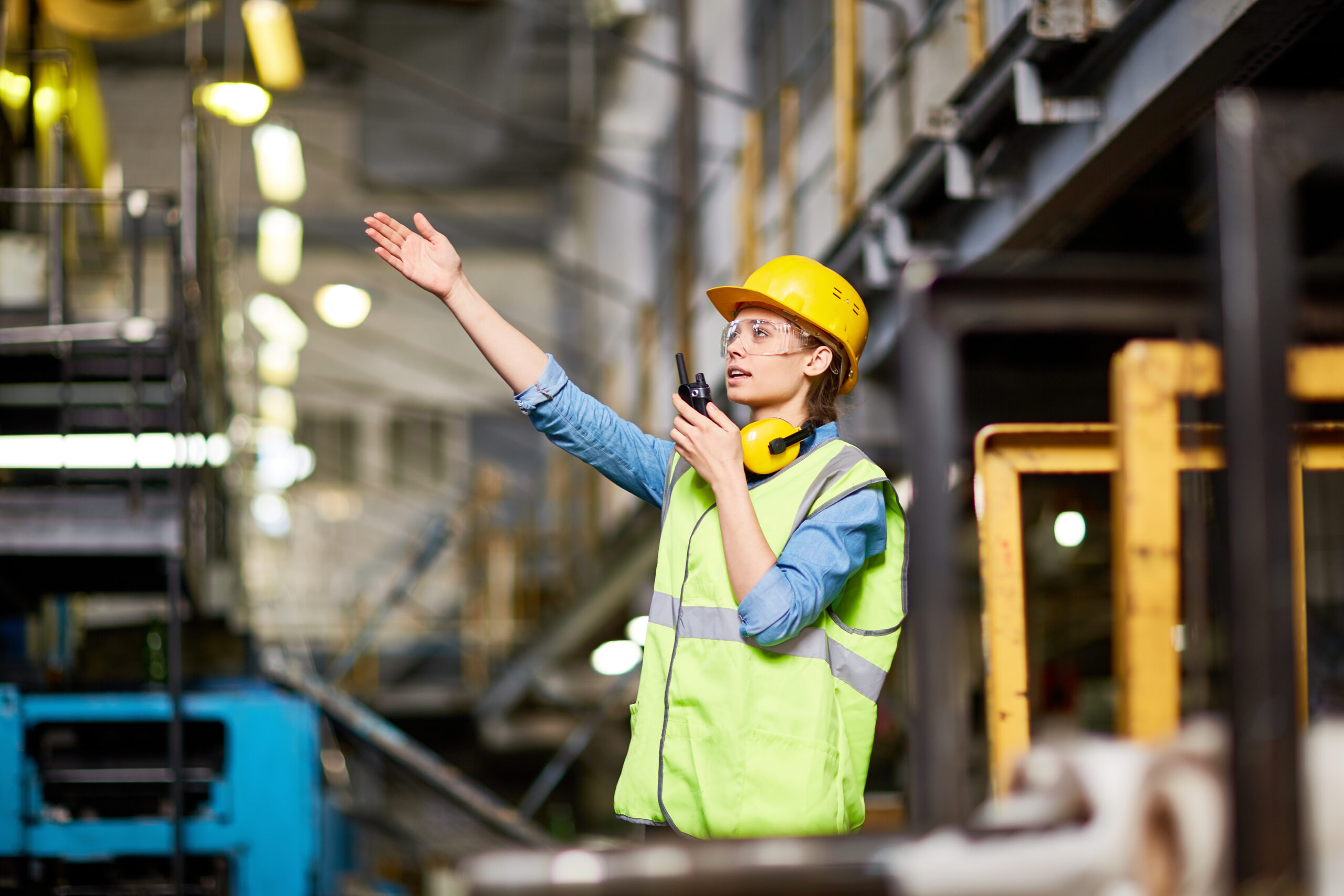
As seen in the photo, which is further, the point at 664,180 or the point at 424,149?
the point at 424,149

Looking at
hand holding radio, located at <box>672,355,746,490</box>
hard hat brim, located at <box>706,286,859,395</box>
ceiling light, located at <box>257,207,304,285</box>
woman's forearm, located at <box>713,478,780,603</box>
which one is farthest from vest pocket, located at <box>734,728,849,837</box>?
ceiling light, located at <box>257,207,304,285</box>

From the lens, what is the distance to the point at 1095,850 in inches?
60.4

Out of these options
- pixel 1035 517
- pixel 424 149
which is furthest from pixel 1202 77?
pixel 424 149

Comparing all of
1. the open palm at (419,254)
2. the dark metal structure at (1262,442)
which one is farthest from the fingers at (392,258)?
the dark metal structure at (1262,442)

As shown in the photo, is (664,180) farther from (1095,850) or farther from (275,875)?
(1095,850)

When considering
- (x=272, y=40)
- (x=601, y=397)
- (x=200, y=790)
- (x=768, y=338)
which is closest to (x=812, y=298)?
(x=768, y=338)

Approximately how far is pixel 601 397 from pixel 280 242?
13.5ft

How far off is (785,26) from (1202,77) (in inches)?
257

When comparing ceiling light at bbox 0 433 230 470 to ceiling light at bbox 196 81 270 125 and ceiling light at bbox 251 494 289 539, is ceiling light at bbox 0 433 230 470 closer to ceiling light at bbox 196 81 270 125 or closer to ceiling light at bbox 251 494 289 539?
ceiling light at bbox 196 81 270 125

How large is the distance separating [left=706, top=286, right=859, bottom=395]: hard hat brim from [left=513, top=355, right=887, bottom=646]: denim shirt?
18cm

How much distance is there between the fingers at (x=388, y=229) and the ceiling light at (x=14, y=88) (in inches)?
220

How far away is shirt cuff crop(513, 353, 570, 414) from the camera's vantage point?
2.85 meters

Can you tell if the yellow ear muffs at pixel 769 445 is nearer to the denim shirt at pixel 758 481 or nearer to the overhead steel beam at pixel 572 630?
the denim shirt at pixel 758 481

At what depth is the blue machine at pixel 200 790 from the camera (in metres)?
5.20
